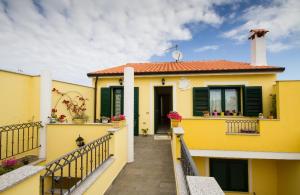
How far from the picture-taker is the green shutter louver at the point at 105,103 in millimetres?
9523

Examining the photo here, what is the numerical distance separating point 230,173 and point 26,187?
9.07 metres

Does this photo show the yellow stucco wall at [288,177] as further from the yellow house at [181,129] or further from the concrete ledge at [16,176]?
the concrete ledge at [16,176]

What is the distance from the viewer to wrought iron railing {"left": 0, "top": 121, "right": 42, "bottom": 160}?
506cm

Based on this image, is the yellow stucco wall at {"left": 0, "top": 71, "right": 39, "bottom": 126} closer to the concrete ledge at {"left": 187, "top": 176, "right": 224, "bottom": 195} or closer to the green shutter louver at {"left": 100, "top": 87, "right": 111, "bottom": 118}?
the green shutter louver at {"left": 100, "top": 87, "right": 111, "bottom": 118}

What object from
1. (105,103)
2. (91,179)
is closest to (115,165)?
(91,179)

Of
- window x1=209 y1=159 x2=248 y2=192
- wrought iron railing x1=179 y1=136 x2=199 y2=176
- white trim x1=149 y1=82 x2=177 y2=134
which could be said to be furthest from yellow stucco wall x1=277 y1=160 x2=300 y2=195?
wrought iron railing x1=179 y1=136 x2=199 y2=176

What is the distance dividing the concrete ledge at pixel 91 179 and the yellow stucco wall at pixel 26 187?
96 centimetres

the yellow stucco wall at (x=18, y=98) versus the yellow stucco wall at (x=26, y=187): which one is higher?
the yellow stucco wall at (x=18, y=98)

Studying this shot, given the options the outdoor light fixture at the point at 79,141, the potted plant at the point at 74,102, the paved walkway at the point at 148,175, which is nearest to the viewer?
the paved walkway at the point at 148,175

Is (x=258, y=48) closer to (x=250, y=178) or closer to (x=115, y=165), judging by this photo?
(x=250, y=178)

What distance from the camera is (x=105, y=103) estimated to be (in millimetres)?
9562

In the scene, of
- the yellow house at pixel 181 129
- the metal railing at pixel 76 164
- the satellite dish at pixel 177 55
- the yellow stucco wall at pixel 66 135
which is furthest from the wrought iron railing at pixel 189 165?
the satellite dish at pixel 177 55

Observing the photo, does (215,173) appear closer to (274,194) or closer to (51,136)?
(274,194)

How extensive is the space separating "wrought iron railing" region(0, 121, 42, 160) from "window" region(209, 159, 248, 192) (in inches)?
318
